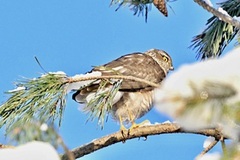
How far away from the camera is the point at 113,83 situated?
6.43 ft

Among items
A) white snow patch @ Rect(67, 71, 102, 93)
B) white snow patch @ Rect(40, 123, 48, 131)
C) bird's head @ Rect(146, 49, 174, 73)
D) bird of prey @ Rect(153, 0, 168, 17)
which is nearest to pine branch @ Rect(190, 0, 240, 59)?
bird's head @ Rect(146, 49, 174, 73)

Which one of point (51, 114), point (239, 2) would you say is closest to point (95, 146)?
point (51, 114)

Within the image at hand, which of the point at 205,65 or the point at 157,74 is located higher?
the point at 157,74

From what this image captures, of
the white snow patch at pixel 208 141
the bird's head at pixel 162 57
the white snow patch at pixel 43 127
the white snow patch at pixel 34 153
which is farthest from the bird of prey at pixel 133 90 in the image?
the white snow patch at pixel 34 153

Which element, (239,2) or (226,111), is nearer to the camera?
(226,111)

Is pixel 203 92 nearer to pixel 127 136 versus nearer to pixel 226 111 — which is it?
pixel 226 111

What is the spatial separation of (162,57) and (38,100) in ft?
7.62

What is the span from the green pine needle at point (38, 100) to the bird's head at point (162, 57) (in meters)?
1.99

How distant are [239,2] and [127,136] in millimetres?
1844

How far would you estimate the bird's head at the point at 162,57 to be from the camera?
3.91 m

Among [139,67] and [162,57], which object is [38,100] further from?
[162,57]

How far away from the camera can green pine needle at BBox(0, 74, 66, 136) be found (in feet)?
5.88

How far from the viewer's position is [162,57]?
13.4ft

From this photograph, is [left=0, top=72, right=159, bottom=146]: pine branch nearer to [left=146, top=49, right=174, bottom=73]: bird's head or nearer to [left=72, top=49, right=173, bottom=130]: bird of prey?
[left=72, top=49, right=173, bottom=130]: bird of prey
